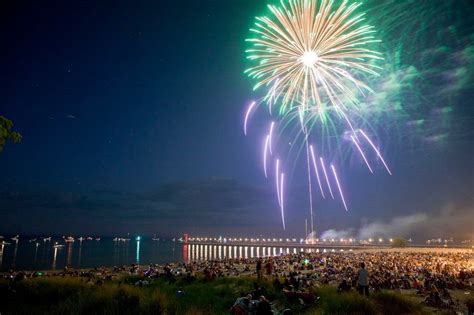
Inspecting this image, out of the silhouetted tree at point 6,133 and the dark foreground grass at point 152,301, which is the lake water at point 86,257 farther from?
the silhouetted tree at point 6,133

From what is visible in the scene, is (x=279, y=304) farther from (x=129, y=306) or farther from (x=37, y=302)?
(x=37, y=302)

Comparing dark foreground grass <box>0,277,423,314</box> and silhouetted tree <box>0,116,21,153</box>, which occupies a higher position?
silhouetted tree <box>0,116,21,153</box>

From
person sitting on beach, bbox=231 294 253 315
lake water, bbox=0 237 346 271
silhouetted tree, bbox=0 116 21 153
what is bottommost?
lake water, bbox=0 237 346 271

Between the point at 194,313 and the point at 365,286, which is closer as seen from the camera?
the point at 194,313

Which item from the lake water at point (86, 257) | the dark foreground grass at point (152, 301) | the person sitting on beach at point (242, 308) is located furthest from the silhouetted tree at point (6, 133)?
the lake water at point (86, 257)

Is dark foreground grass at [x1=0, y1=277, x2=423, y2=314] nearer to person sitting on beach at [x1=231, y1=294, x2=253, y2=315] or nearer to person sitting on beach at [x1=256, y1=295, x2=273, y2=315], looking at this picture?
person sitting on beach at [x1=231, y1=294, x2=253, y2=315]

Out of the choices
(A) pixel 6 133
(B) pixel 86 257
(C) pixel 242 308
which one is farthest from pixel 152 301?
(B) pixel 86 257

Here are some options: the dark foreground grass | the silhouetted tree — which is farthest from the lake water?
the silhouetted tree

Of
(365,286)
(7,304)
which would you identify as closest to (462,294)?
(365,286)
